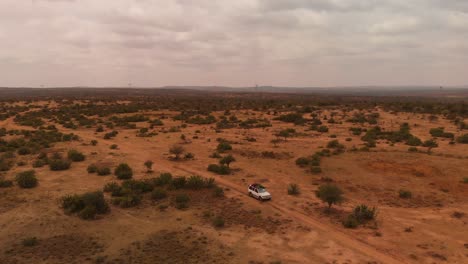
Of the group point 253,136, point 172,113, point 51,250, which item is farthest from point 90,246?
point 172,113

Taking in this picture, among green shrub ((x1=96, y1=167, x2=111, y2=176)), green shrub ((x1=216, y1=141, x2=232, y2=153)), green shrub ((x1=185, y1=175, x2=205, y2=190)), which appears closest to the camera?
green shrub ((x1=185, y1=175, x2=205, y2=190))

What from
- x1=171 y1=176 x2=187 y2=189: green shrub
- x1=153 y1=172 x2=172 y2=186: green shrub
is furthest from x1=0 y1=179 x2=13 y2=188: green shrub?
x1=171 y1=176 x2=187 y2=189: green shrub

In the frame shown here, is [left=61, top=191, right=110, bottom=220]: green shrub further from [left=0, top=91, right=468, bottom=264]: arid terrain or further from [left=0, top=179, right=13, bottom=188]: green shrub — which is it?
[left=0, top=179, right=13, bottom=188]: green shrub

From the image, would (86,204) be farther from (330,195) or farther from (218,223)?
(330,195)

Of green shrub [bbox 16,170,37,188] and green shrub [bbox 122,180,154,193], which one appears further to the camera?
green shrub [bbox 16,170,37,188]

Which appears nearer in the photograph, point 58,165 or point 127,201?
point 127,201

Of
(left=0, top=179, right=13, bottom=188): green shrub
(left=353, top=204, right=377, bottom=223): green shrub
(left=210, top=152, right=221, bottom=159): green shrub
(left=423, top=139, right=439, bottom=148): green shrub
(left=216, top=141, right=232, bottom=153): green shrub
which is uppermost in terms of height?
(left=423, top=139, right=439, bottom=148): green shrub

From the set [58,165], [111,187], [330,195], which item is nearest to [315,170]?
[330,195]
